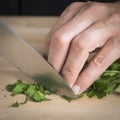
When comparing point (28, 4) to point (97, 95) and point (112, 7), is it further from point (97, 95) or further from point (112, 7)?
point (97, 95)

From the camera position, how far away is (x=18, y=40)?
39.6 inches

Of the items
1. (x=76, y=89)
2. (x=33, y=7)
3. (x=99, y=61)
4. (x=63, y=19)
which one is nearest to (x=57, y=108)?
(x=76, y=89)

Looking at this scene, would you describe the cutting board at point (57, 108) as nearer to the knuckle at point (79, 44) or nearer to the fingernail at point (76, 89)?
the fingernail at point (76, 89)

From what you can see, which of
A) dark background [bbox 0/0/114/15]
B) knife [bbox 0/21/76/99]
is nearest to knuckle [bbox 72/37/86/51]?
knife [bbox 0/21/76/99]

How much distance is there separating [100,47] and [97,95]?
152 millimetres

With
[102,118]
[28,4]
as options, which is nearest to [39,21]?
[28,4]

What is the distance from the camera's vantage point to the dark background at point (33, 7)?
6.83ft

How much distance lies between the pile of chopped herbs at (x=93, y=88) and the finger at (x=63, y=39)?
0.10 m

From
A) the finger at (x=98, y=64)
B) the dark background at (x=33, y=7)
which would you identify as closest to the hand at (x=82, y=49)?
the finger at (x=98, y=64)

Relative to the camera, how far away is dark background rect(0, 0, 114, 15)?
82.0 inches

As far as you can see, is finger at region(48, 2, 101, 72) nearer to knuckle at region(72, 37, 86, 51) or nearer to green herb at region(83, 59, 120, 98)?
knuckle at region(72, 37, 86, 51)

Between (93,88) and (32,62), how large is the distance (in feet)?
0.70

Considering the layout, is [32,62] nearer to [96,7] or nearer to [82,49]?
[82,49]

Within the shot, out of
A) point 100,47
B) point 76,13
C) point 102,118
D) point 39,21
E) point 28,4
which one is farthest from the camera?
point 28,4
